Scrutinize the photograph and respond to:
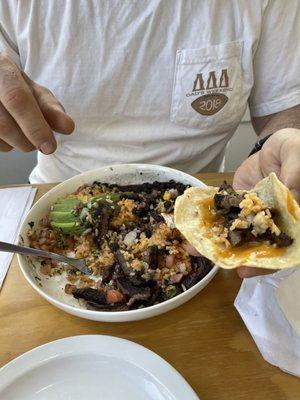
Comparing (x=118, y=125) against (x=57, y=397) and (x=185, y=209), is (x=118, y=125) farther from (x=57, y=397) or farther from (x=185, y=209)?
(x=57, y=397)

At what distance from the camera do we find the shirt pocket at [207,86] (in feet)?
4.39

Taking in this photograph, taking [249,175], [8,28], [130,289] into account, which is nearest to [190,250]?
[130,289]

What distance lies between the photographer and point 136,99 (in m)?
1.40

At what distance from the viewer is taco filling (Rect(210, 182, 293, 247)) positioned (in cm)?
87

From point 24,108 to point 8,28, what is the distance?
50 centimetres

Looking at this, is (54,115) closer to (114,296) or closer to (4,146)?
(4,146)

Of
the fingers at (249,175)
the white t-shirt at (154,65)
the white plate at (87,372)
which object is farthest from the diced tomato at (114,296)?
the white t-shirt at (154,65)

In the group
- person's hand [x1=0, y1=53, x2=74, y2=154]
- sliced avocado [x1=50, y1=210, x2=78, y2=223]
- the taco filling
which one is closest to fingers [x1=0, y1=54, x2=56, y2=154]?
person's hand [x1=0, y1=53, x2=74, y2=154]

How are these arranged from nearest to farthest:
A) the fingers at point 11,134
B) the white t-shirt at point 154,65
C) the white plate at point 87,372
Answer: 1. the white plate at point 87,372
2. the fingers at point 11,134
3. the white t-shirt at point 154,65

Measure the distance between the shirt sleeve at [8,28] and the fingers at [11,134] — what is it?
0.43 m

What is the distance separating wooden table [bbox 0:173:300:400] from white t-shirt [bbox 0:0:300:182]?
0.59 meters

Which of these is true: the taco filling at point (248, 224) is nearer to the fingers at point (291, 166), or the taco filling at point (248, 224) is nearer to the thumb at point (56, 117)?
the fingers at point (291, 166)

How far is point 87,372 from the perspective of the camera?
87 cm

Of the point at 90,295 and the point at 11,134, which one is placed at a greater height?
the point at 11,134
